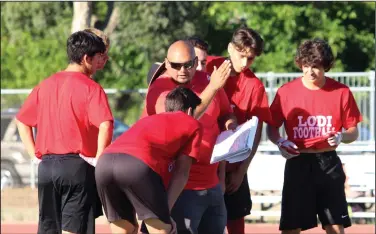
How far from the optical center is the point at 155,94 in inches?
289

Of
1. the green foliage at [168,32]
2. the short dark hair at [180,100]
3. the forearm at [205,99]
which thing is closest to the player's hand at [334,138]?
the forearm at [205,99]

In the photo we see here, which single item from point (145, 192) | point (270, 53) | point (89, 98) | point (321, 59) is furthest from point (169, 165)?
point (270, 53)

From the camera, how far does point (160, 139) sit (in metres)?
6.61

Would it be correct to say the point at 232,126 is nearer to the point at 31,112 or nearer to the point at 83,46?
the point at 83,46

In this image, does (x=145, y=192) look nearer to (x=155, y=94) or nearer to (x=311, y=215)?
(x=155, y=94)

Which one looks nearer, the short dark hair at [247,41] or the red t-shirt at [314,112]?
the short dark hair at [247,41]

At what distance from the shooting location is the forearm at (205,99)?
7.02 metres

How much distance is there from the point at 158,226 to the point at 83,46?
1581 mm

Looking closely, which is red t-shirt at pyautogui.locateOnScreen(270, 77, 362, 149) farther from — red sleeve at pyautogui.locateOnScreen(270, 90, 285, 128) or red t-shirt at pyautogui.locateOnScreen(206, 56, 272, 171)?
red t-shirt at pyautogui.locateOnScreen(206, 56, 272, 171)

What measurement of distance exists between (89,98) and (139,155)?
110 cm

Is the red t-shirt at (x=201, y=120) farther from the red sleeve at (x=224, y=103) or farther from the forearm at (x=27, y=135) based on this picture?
the forearm at (x=27, y=135)

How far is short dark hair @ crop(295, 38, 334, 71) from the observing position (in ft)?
27.2

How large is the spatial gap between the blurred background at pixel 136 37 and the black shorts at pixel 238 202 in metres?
8.67

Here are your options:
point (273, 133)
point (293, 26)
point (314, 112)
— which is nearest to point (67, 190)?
point (273, 133)
